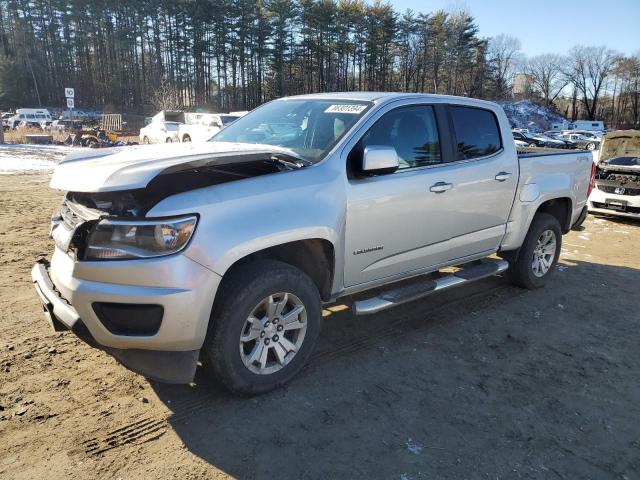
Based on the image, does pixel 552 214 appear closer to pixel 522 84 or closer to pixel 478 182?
pixel 478 182

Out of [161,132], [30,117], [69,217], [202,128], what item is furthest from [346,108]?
[30,117]

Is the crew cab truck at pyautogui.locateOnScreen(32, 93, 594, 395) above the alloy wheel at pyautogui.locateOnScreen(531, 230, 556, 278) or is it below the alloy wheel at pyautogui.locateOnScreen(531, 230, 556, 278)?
above

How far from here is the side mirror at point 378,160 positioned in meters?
3.34

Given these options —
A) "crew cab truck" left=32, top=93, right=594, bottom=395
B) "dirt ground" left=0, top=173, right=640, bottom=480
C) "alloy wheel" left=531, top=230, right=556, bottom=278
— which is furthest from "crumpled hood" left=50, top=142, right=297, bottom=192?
"alloy wheel" left=531, top=230, right=556, bottom=278

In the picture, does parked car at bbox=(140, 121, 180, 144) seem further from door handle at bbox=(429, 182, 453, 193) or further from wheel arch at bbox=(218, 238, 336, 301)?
wheel arch at bbox=(218, 238, 336, 301)

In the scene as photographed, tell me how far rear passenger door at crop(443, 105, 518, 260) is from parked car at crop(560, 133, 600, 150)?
1408 inches

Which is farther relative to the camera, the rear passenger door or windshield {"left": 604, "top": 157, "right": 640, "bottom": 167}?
windshield {"left": 604, "top": 157, "right": 640, "bottom": 167}

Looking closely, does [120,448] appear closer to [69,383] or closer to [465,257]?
[69,383]

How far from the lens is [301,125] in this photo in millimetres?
4004

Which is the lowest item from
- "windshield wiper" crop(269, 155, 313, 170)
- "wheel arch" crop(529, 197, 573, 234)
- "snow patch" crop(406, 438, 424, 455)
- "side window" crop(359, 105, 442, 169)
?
"snow patch" crop(406, 438, 424, 455)

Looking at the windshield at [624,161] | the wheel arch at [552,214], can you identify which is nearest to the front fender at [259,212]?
the wheel arch at [552,214]

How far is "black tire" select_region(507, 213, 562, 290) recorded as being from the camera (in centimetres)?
527

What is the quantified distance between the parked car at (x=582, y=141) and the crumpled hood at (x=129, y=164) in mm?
38406

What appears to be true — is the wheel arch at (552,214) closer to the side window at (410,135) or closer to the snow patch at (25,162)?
the side window at (410,135)
